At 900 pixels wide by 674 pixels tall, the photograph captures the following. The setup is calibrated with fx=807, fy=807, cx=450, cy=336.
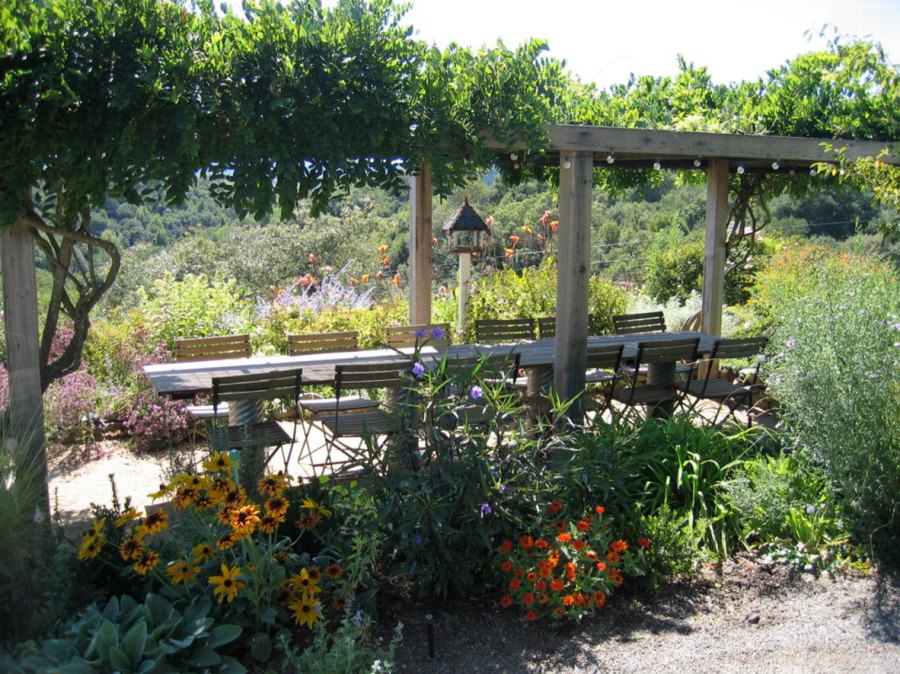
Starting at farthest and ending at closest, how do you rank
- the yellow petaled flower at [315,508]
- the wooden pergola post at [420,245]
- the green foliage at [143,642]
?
the wooden pergola post at [420,245] → the yellow petaled flower at [315,508] → the green foliage at [143,642]

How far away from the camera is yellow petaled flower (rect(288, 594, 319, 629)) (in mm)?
2686

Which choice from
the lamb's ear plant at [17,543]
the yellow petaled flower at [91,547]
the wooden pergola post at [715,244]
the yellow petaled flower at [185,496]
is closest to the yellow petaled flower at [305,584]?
the yellow petaled flower at [185,496]

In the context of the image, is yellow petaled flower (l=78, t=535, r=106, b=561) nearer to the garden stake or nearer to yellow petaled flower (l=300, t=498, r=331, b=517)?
yellow petaled flower (l=300, t=498, r=331, b=517)

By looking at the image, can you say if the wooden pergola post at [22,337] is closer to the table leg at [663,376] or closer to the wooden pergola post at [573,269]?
the wooden pergola post at [573,269]

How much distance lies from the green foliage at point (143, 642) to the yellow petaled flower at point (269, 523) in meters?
0.29

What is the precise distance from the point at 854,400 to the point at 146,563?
301cm

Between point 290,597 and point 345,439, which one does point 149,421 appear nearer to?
point 345,439

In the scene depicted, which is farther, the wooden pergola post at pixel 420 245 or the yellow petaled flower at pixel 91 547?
the wooden pergola post at pixel 420 245

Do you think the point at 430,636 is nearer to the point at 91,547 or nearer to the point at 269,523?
the point at 269,523

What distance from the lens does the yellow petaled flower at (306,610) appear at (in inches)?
106

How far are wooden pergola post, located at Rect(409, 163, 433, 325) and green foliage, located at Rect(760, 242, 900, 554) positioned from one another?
119 inches

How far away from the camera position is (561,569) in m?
3.16

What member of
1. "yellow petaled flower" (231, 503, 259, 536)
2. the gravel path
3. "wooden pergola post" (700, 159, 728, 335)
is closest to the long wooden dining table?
"wooden pergola post" (700, 159, 728, 335)

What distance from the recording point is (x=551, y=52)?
5.07 metres
